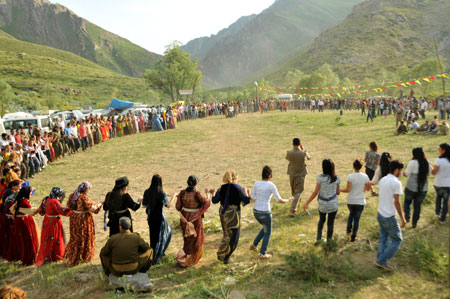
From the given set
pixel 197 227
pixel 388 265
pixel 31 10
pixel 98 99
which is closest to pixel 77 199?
pixel 197 227

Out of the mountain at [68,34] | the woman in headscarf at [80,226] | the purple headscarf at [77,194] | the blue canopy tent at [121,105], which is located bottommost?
the woman in headscarf at [80,226]

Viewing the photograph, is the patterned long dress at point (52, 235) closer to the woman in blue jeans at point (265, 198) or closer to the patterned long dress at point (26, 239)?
the patterned long dress at point (26, 239)

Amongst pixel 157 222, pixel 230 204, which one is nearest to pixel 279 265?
pixel 230 204

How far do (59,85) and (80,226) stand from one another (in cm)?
6646

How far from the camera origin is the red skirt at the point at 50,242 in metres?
5.25

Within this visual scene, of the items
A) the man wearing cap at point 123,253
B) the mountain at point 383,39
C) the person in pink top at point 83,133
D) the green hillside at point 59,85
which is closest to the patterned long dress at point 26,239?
the man wearing cap at point 123,253

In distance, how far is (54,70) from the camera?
70938 mm

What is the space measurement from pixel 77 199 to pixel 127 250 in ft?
5.37

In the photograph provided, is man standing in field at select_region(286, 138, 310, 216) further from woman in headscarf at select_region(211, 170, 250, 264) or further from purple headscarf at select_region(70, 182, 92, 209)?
purple headscarf at select_region(70, 182, 92, 209)

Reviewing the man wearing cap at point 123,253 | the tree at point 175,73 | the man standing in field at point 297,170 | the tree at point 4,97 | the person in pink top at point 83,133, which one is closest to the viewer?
the man wearing cap at point 123,253

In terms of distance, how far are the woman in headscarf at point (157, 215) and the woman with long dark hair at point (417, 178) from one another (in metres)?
4.53

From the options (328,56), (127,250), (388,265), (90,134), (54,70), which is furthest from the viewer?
(328,56)

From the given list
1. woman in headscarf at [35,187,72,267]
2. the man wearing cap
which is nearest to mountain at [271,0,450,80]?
woman in headscarf at [35,187,72,267]

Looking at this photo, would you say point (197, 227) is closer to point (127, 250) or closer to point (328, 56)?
point (127, 250)
